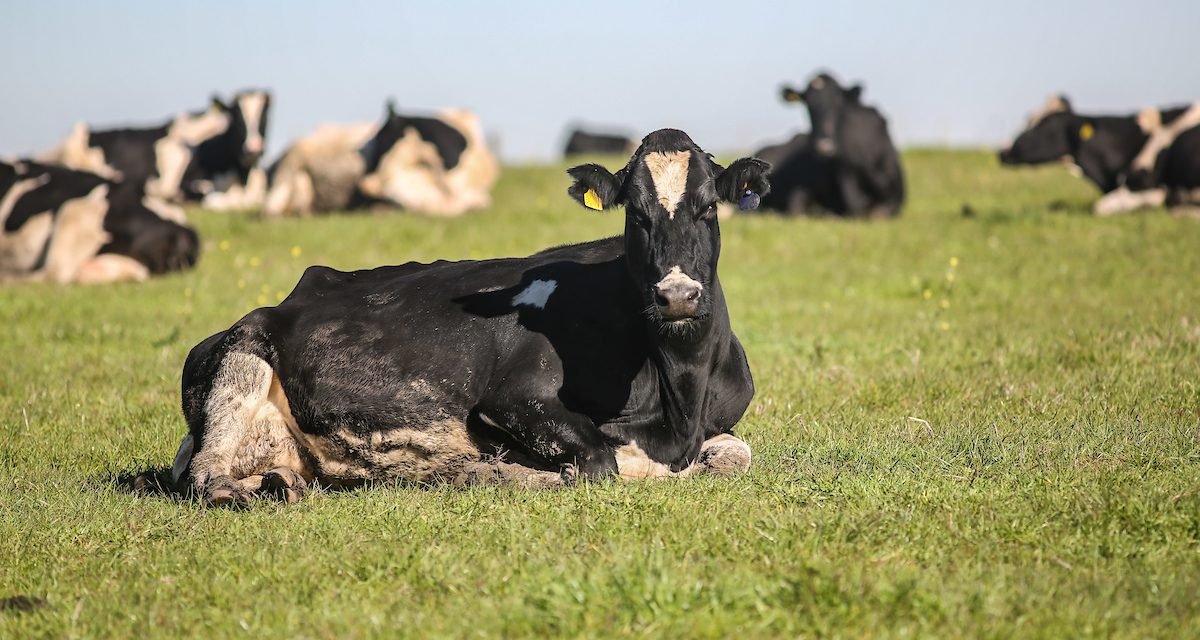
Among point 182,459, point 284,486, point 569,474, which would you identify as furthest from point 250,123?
point 569,474

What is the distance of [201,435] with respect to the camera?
25.8 ft

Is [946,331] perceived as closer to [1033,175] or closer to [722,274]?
[722,274]

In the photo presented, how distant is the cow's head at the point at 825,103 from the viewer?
24031 mm

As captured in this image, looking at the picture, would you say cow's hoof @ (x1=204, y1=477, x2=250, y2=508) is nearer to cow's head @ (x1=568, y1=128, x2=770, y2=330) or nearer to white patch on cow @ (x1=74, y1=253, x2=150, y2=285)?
cow's head @ (x1=568, y1=128, x2=770, y2=330)

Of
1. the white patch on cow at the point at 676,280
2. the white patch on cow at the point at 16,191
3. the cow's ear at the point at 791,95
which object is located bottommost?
the white patch on cow at the point at 16,191

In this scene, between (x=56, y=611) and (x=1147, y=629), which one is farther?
(x=56, y=611)

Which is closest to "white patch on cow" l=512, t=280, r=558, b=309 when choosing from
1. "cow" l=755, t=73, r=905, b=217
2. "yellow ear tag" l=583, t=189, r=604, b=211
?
"yellow ear tag" l=583, t=189, r=604, b=211

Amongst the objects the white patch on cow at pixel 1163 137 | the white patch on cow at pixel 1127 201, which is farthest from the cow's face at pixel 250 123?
the white patch on cow at pixel 1163 137

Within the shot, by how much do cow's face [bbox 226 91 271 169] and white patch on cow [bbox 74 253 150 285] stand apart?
9.67 meters

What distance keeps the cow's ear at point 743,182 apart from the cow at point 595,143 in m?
49.7

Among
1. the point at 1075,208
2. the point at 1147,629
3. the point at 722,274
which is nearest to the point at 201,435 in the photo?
the point at 1147,629

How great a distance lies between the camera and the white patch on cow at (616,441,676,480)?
743 centimetres

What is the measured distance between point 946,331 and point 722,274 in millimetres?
5059

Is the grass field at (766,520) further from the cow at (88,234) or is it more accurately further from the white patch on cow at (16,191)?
the white patch on cow at (16,191)
